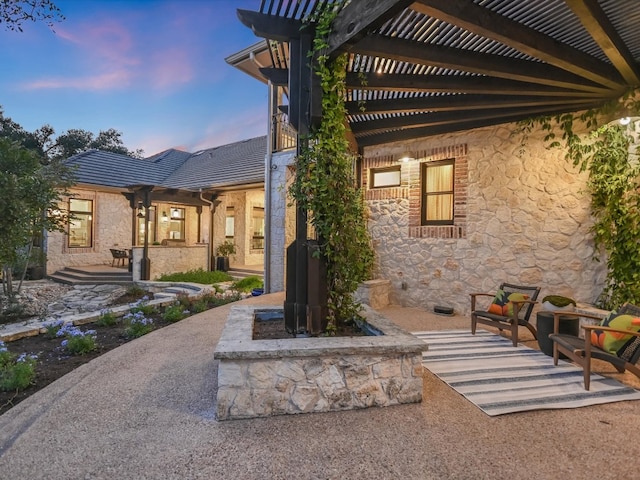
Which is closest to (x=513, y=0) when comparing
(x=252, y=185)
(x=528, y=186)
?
(x=528, y=186)

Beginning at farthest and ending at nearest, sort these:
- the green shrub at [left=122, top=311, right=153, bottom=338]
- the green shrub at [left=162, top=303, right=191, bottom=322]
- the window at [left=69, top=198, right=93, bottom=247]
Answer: the window at [left=69, top=198, right=93, bottom=247] → the green shrub at [left=162, top=303, right=191, bottom=322] → the green shrub at [left=122, top=311, right=153, bottom=338]

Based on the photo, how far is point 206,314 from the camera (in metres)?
5.86

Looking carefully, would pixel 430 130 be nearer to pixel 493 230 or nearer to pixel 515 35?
pixel 493 230

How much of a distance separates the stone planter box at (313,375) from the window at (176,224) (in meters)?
12.6

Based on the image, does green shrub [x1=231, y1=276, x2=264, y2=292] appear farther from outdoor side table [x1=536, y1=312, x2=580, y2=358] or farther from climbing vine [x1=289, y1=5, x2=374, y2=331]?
outdoor side table [x1=536, y1=312, x2=580, y2=358]

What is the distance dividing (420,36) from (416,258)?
3880 mm

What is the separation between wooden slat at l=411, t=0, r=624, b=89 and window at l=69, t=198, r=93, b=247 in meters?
12.8

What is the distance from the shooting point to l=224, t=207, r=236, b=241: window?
1356 centimetres

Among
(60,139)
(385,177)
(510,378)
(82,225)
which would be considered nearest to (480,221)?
(385,177)

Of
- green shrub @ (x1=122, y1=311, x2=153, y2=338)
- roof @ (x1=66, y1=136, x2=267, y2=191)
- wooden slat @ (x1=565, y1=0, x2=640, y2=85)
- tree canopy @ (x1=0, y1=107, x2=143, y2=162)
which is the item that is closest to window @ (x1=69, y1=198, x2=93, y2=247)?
roof @ (x1=66, y1=136, x2=267, y2=191)

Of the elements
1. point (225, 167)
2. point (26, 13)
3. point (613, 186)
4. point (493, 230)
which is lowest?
point (493, 230)

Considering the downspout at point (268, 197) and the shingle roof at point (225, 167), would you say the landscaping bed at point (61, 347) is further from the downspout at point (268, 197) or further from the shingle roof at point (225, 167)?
the shingle roof at point (225, 167)

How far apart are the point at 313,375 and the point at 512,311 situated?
10.3 ft

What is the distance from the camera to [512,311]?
434 cm
